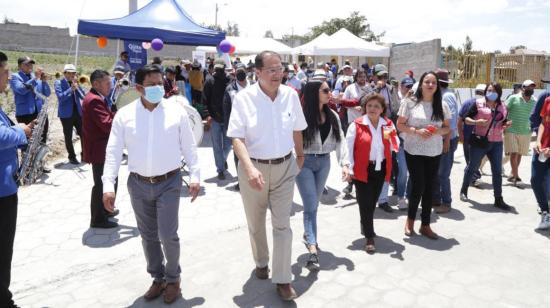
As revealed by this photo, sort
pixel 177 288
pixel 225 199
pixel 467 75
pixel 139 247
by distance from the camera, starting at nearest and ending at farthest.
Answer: pixel 177 288 → pixel 139 247 → pixel 225 199 → pixel 467 75

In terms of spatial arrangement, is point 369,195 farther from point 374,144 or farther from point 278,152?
point 278,152

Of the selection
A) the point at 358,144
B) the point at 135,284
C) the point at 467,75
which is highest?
the point at 467,75

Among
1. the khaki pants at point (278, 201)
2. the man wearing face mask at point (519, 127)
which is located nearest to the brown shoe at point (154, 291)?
the khaki pants at point (278, 201)

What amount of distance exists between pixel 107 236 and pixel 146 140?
2.19m

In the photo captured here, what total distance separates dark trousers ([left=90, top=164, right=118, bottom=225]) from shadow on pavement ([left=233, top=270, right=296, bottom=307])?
2.23 m

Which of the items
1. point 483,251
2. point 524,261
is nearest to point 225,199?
point 483,251

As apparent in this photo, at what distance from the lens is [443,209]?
19.1 feet

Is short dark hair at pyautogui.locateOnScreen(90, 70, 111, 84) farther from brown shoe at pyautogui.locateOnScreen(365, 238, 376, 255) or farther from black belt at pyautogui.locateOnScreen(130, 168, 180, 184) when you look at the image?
brown shoe at pyautogui.locateOnScreen(365, 238, 376, 255)

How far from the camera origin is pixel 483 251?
459 centimetres

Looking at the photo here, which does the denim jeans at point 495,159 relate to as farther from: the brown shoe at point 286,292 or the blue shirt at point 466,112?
the brown shoe at point 286,292

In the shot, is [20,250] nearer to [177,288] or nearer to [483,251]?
[177,288]

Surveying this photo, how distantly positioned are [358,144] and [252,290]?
1830mm

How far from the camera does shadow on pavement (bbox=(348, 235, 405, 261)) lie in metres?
4.50

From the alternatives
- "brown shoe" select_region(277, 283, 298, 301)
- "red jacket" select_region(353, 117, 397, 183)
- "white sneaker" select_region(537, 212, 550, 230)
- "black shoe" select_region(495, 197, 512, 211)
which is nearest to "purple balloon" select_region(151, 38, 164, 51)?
"red jacket" select_region(353, 117, 397, 183)
